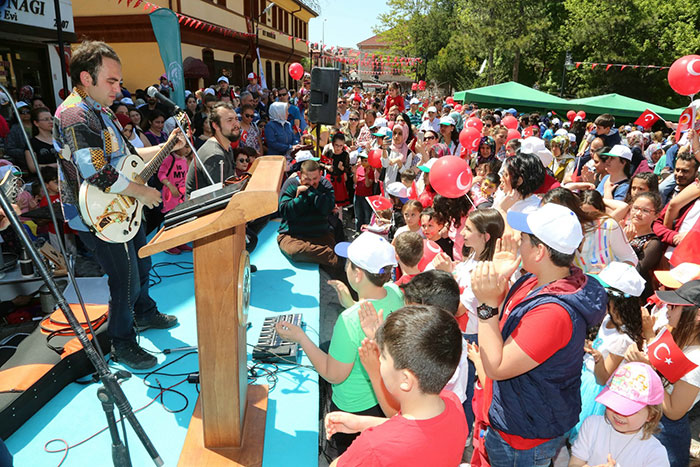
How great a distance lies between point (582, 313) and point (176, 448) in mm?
2229

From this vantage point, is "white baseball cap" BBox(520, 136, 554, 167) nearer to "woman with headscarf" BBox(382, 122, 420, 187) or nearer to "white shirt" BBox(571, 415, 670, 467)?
"woman with headscarf" BBox(382, 122, 420, 187)

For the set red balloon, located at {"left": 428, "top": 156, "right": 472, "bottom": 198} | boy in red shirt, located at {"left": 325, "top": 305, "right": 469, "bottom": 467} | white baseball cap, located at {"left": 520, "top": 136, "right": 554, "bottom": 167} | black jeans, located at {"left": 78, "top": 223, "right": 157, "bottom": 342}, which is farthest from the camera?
white baseball cap, located at {"left": 520, "top": 136, "right": 554, "bottom": 167}

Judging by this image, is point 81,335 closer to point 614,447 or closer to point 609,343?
point 614,447

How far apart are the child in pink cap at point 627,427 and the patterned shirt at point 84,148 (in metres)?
2.94

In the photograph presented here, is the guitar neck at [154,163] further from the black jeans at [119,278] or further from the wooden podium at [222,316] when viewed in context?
the wooden podium at [222,316]

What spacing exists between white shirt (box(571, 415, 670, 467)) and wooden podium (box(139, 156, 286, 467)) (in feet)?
5.26

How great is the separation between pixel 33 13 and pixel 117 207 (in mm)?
10790

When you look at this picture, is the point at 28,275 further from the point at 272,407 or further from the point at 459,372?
the point at 459,372

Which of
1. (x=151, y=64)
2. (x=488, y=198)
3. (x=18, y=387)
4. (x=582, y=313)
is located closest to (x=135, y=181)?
(x=18, y=387)

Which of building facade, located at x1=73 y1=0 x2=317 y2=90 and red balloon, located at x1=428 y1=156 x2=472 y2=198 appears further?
building facade, located at x1=73 y1=0 x2=317 y2=90

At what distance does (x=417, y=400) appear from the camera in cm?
151

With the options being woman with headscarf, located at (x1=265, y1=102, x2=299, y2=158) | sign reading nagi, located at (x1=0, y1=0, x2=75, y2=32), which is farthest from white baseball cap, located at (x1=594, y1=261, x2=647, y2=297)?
sign reading nagi, located at (x1=0, y1=0, x2=75, y2=32)

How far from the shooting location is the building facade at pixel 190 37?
16766 mm

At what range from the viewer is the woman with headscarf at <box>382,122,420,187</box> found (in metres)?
6.94
